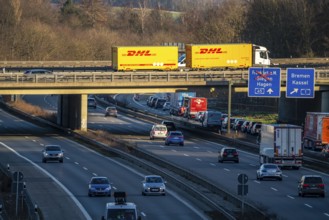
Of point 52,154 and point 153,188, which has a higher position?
point 52,154

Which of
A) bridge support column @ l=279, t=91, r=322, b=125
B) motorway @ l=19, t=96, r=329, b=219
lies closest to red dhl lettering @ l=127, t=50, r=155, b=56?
motorway @ l=19, t=96, r=329, b=219

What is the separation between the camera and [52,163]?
6506cm

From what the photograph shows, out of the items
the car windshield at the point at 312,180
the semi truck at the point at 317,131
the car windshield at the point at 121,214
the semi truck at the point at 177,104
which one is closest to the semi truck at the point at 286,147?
the car windshield at the point at 312,180

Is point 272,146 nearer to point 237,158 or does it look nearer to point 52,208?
point 237,158

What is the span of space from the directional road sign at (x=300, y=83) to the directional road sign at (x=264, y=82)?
2.66ft

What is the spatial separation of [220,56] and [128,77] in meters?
14.2

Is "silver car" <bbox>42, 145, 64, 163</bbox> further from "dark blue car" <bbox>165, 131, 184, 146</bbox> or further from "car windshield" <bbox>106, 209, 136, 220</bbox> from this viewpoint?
"car windshield" <bbox>106, 209, 136, 220</bbox>

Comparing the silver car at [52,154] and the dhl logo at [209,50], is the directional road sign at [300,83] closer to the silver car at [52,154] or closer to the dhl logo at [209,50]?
the silver car at [52,154]

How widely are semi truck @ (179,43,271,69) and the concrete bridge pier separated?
12366mm

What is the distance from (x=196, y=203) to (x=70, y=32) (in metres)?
133

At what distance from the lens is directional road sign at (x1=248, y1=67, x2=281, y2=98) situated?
7550cm

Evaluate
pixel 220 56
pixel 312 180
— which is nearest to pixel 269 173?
pixel 312 180

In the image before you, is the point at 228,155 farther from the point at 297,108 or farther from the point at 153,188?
the point at 297,108

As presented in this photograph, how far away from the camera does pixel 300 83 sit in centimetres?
7562
